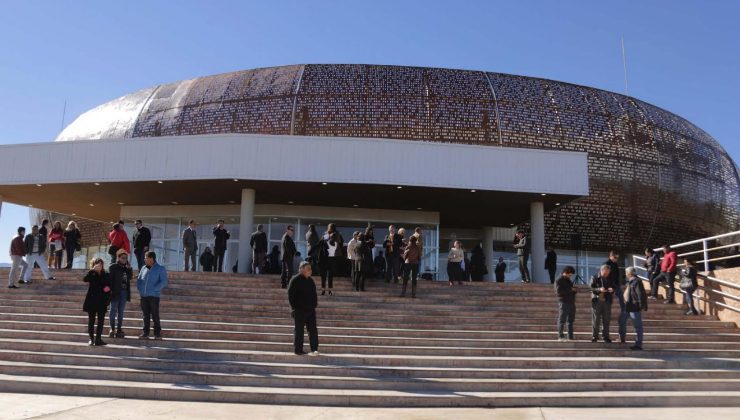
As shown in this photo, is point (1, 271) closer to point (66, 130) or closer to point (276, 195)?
point (276, 195)

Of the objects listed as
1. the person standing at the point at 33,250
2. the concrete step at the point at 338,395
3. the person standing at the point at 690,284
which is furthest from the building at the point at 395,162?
the concrete step at the point at 338,395

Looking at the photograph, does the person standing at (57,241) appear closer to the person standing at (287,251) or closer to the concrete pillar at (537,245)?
the person standing at (287,251)

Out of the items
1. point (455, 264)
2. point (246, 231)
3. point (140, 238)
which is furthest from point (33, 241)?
point (455, 264)

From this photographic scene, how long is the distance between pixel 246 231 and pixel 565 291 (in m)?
10.4

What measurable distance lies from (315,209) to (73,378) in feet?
47.6

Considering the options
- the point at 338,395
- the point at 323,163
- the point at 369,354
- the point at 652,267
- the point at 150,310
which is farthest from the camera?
the point at 323,163

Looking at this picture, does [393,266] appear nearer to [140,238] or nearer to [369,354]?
[369,354]

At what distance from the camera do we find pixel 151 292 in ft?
32.4

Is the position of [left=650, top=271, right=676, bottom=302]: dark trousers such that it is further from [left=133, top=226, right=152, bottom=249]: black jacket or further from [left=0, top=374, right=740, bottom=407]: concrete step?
[left=133, top=226, right=152, bottom=249]: black jacket

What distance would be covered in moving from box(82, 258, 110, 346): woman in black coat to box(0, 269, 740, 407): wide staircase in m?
0.26

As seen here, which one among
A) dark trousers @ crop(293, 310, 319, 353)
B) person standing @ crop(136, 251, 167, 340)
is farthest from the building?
dark trousers @ crop(293, 310, 319, 353)

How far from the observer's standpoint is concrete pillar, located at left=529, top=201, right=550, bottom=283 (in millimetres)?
19484

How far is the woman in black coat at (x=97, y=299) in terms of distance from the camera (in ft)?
30.8

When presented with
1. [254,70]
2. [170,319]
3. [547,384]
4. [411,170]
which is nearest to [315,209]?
[411,170]
